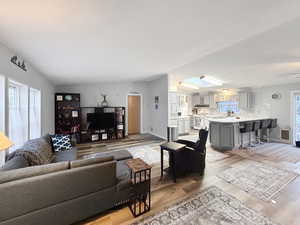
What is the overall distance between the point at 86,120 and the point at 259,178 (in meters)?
5.99

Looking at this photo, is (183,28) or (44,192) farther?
(183,28)

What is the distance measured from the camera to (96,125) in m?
5.74

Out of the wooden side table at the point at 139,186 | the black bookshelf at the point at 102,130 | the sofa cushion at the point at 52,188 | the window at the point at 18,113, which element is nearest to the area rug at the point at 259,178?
the wooden side table at the point at 139,186

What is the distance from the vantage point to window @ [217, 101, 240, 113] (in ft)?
22.4

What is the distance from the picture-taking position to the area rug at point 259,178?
7.72 ft

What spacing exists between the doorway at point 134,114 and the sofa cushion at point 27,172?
18.4 feet

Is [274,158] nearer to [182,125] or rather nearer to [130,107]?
[182,125]

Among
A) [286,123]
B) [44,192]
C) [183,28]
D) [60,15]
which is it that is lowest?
[44,192]

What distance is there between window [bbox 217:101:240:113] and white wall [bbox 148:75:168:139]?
11.7 feet

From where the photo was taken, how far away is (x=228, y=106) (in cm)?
717

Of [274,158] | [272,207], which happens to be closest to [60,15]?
[272,207]

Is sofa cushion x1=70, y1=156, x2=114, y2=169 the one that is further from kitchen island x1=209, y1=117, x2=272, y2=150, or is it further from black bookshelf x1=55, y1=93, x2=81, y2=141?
black bookshelf x1=55, y1=93, x2=81, y2=141

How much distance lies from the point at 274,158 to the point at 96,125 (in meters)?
6.03

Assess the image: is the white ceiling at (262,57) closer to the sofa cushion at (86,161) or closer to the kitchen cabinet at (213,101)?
the kitchen cabinet at (213,101)
